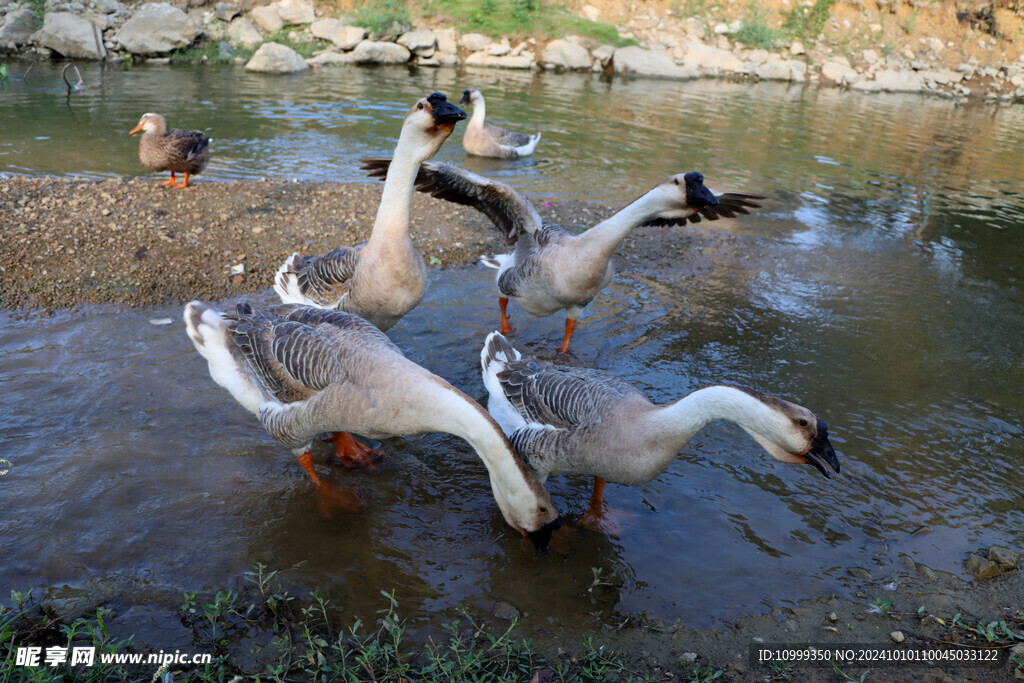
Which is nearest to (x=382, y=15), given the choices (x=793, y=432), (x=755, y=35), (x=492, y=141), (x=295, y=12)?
(x=295, y=12)

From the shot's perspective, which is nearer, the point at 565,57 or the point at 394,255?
the point at 394,255

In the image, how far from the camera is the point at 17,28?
709 inches

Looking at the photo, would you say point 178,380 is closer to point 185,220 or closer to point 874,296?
point 185,220

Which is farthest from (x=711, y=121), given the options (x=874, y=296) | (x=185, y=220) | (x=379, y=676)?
(x=379, y=676)

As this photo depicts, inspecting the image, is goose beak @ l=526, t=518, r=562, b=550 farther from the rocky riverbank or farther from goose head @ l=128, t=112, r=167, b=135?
the rocky riverbank

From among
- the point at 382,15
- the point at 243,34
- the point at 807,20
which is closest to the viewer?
the point at 243,34

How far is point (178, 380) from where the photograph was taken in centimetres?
483

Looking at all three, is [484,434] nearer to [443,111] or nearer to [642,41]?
[443,111]

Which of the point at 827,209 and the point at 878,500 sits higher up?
the point at 827,209

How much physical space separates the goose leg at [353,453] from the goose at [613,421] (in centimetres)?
90

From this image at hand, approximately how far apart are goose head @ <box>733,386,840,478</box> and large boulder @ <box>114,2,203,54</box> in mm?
21409

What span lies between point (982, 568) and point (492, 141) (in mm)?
9991

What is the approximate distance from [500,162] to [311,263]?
23.3 feet

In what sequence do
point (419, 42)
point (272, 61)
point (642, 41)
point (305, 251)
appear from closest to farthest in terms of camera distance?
1. point (305, 251)
2. point (272, 61)
3. point (419, 42)
4. point (642, 41)
